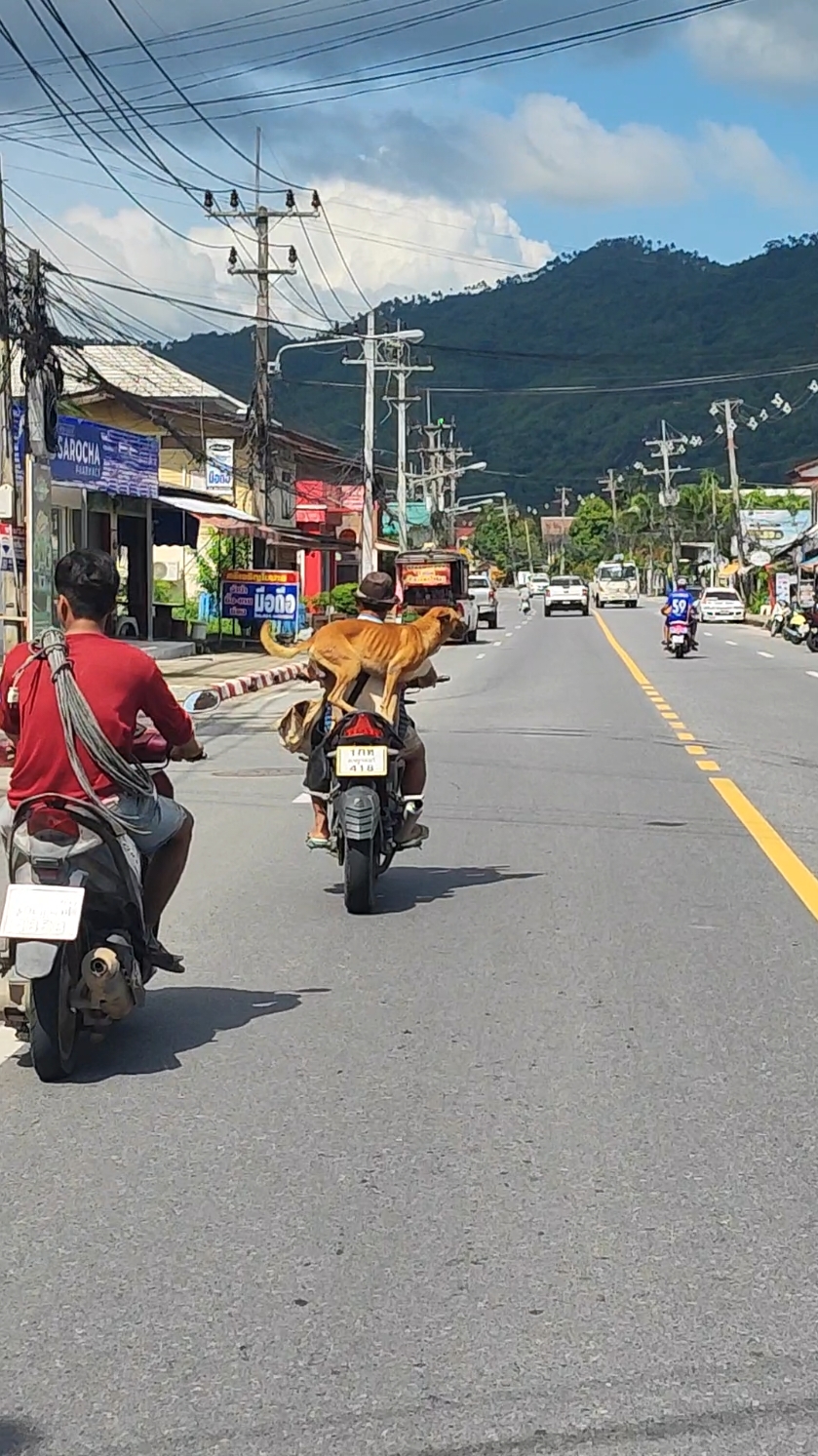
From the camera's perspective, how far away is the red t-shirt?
5938mm

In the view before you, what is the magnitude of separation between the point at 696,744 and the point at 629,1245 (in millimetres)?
13175

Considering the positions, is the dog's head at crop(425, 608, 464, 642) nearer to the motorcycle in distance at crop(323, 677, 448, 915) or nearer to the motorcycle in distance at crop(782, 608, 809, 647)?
the motorcycle in distance at crop(323, 677, 448, 915)

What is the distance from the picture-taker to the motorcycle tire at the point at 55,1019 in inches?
223

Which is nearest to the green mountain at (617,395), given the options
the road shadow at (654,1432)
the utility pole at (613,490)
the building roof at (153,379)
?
the utility pole at (613,490)

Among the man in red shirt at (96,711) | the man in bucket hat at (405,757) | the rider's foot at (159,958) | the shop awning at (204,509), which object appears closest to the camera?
the man in red shirt at (96,711)

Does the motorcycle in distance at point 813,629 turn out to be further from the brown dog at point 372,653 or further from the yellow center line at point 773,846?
the brown dog at point 372,653

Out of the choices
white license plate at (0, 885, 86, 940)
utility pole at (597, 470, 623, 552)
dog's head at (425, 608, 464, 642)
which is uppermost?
utility pole at (597, 470, 623, 552)

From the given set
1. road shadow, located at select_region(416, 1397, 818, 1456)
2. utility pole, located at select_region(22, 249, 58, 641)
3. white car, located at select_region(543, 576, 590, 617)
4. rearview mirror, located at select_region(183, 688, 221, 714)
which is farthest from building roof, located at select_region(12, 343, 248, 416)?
road shadow, located at select_region(416, 1397, 818, 1456)

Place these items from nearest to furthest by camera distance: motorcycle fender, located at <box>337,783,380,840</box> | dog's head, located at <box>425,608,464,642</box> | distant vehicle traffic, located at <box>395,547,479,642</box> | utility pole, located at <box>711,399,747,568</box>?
motorcycle fender, located at <box>337,783,380,840</box>, dog's head, located at <box>425,608,464,642</box>, distant vehicle traffic, located at <box>395,547,479,642</box>, utility pole, located at <box>711,399,747,568</box>

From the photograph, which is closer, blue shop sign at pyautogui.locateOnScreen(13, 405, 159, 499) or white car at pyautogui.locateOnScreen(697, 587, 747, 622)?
blue shop sign at pyautogui.locateOnScreen(13, 405, 159, 499)

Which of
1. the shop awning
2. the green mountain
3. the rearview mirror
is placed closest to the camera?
the rearview mirror

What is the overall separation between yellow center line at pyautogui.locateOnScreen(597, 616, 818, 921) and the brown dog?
2.35 metres

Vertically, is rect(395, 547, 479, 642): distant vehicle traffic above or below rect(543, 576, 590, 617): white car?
above

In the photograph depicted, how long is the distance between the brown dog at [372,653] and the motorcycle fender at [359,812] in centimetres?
47
